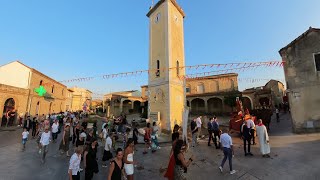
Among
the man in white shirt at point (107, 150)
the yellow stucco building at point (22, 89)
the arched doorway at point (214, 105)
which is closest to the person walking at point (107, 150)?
the man in white shirt at point (107, 150)

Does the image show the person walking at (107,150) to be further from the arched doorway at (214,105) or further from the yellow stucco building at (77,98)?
the yellow stucco building at (77,98)

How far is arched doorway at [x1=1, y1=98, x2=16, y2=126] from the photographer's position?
20.4 metres

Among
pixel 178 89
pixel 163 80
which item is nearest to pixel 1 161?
pixel 163 80

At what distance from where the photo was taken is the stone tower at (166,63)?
17422mm

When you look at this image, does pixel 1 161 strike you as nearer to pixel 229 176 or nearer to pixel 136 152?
pixel 136 152

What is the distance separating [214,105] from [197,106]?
3245 millimetres

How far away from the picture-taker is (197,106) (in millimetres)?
34969

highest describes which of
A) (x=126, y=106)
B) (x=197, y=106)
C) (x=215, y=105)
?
(x=126, y=106)

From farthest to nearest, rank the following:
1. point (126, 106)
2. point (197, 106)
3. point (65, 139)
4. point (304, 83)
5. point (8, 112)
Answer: point (126, 106) → point (197, 106) → point (8, 112) → point (304, 83) → point (65, 139)

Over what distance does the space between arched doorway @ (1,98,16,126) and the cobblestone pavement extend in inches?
544

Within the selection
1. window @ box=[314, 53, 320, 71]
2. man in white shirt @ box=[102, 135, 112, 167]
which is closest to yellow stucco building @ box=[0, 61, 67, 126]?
man in white shirt @ box=[102, 135, 112, 167]

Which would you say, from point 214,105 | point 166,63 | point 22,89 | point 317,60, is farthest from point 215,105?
point 22,89

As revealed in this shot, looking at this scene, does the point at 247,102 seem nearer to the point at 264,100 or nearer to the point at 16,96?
the point at 264,100

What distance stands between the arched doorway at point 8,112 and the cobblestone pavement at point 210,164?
45.3 ft
